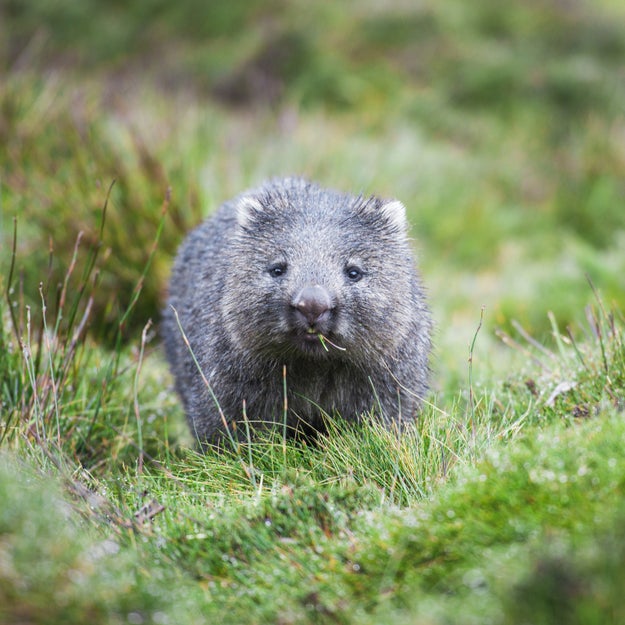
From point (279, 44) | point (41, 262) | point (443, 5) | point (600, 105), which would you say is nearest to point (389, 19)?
point (443, 5)

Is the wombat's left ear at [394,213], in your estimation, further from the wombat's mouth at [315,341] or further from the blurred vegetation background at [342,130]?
the blurred vegetation background at [342,130]

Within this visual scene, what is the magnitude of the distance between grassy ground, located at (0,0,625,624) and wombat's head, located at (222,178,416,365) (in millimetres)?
492

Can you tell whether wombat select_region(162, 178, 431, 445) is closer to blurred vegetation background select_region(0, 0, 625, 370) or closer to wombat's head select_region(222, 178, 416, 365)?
wombat's head select_region(222, 178, 416, 365)

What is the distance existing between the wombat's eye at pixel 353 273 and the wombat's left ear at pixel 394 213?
0.51 meters

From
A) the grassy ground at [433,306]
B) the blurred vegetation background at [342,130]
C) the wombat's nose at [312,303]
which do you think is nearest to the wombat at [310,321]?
the wombat's nose at [312,303]

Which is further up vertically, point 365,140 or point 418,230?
point 365,140

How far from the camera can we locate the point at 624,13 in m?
19.2

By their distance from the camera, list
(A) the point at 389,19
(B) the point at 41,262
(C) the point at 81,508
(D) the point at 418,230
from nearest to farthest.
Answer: (C) the point at 81,508 → (B) the point at 41,262 → (D) the point at 418,230 → (A) the point at 389,19

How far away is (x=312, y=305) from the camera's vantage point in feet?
12.4

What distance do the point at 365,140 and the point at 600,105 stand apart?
4981 mm

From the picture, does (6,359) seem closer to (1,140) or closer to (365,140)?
(1,140)

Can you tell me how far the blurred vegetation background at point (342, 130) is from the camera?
7.10 meters

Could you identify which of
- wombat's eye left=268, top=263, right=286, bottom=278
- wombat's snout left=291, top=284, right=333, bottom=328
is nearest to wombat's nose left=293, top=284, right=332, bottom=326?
wombat's snout left=291, top=284, right=333, bottom=328

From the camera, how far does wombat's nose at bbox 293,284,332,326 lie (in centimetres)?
378
